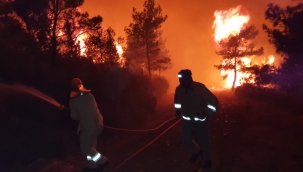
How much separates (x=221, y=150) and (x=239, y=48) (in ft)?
104

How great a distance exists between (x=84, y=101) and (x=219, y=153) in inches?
151

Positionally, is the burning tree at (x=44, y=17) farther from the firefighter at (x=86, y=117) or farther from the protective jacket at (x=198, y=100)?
the protective jacket at (x=198, y=100)

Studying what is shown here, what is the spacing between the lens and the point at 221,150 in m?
8.23

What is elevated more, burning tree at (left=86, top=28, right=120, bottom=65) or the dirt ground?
burning tree at (left=86, top=28, right=120, bottom=65)

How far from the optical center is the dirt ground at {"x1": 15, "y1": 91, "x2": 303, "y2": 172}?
7078 millimetres

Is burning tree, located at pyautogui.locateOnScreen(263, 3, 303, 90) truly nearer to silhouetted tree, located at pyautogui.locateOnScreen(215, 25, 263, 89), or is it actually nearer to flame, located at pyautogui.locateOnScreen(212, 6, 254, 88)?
flame, located at pyautogui.locateOnScreen(212, 6, 254, 88)

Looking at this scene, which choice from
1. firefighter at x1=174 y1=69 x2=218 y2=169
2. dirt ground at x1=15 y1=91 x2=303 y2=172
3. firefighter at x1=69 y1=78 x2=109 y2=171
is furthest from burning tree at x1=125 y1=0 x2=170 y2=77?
firefighter at x1=174 y1=69 x2=218 y2=169

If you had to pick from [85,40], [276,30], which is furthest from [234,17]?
[85,40]

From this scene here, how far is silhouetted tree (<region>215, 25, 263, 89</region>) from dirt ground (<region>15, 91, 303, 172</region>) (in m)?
26.3

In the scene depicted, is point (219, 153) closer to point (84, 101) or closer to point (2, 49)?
point (84, 101)

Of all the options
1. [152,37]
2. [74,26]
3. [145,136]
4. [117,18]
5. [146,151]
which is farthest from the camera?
[117,18]

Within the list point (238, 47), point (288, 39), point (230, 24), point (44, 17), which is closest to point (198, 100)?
point (44, 17)

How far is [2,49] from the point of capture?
12.3 meters

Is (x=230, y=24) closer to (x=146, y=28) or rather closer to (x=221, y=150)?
(x=146, y=28)
